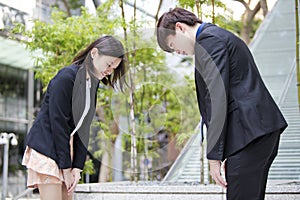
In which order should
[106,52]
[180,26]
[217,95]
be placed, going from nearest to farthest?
[217,95]
[180,26]
[106,52]

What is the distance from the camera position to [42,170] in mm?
1975

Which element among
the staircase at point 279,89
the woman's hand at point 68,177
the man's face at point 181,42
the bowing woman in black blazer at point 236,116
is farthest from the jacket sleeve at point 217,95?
the staircase at point 279,89

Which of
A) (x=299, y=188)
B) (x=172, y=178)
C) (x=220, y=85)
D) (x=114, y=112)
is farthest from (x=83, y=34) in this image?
(x=220, y=85)

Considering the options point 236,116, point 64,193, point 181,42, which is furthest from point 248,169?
point 64,193

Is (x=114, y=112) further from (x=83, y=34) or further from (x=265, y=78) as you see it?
(x=265, y=78)

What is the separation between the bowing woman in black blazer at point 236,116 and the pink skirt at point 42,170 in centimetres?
65

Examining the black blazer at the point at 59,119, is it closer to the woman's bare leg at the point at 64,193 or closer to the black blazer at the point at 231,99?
the woman's bare leg at the point at 64,193

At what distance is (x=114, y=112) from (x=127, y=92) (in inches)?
47.7

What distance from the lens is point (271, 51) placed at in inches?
243

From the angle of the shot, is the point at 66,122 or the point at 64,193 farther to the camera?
the point at 64,193

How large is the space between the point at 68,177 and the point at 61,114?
288mm

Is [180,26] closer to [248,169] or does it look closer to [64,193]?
[248,169]

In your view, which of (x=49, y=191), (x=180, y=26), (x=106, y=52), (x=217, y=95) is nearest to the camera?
(x=217, y=95)

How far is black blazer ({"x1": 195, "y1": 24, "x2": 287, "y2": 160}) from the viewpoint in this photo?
1.72 m
